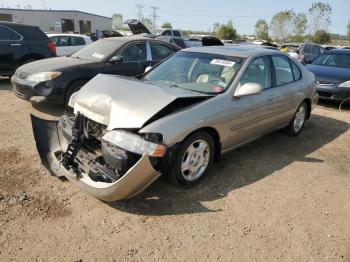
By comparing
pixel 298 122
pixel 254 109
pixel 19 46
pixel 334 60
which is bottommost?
pixel 298 122

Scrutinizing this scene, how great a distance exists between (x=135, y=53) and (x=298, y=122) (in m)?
3.74

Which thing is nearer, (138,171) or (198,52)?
(138,171)

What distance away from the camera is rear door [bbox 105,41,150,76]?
715 centimetres

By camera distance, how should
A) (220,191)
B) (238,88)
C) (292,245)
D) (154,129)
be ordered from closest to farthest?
(292,245)
(154,129)
(220,191)
(238,88)

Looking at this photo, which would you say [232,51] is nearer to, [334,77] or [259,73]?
[259,73]

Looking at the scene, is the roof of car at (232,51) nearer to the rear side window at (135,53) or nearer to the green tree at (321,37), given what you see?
the rear side window at (135,53)

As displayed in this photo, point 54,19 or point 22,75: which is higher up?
point 54,19

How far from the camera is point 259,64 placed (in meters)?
4.83

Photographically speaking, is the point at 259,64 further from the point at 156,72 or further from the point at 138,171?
the point at 138,171

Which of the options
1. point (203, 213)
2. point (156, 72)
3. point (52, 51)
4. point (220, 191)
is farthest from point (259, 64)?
point (52, 51)

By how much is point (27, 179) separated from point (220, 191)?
2.28 m

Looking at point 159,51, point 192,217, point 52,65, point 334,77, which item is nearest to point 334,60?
point 334,77

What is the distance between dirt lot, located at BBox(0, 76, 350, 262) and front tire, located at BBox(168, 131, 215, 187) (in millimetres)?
180

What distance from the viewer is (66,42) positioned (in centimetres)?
1370
